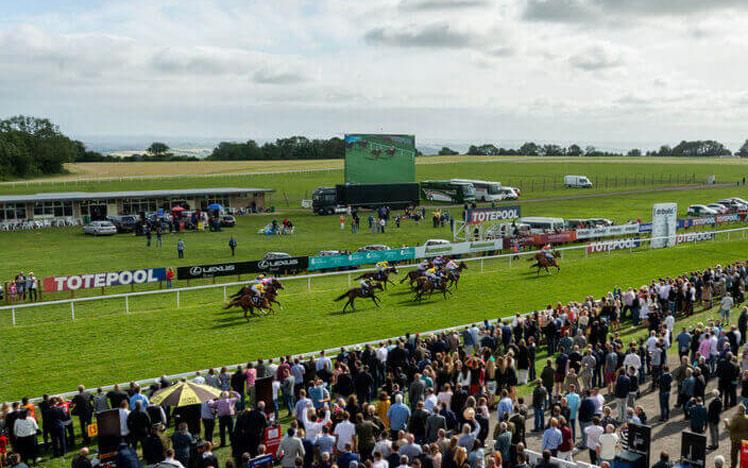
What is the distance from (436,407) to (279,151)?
442 feet

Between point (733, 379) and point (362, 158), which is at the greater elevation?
point (362, 158)

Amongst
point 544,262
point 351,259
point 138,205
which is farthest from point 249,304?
point 138,205

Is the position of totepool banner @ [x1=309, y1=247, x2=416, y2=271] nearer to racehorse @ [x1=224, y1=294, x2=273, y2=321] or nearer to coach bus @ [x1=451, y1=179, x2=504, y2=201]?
racehorse @ [x1=224, y1=294, x2=273, y2=321]

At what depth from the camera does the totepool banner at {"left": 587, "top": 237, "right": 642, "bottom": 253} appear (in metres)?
35.8

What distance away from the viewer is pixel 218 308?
24.4m

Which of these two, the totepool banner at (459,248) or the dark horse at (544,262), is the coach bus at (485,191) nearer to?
the totepool banner at (459,248)

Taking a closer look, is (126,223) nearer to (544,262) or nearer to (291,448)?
(544,262)

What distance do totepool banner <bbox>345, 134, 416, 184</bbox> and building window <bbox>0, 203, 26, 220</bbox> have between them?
23.9 m

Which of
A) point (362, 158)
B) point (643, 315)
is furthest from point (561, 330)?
point (362, 158)

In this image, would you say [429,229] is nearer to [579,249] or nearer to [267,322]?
[579,249]

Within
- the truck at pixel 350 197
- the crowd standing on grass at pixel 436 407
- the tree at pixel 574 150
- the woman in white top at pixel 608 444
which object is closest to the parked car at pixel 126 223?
the truck at pixel 350 197

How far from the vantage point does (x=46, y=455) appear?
12852mm

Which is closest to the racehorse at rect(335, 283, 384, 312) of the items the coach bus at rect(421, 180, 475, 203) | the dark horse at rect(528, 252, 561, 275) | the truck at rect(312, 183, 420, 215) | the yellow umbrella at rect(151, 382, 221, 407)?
the dark horse at rect(528, 252, 561, 275)

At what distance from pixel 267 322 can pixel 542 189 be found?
6393cm
